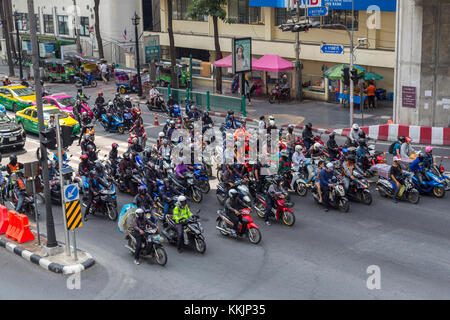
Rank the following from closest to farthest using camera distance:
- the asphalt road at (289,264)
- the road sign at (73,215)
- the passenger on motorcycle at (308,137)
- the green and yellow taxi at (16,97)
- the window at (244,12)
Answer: the asphalt road at (289,264) → the road sign at (73,215) → the passenger on motorcycle at (308,137) → the green and yellow taxi at (16,97) → the window at (244,12)

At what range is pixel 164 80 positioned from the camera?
44500mm

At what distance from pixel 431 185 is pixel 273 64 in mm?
19143

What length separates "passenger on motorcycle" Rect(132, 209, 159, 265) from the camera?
15797 mm

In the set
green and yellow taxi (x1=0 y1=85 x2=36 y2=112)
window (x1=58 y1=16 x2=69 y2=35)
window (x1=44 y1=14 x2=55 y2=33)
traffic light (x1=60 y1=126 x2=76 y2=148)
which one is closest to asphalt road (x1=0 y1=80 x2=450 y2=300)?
traffic light (x1=60 y1=126 x2=76 y2=148)

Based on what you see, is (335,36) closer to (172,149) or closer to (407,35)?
(407,35)

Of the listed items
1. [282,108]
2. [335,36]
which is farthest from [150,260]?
[335,36]

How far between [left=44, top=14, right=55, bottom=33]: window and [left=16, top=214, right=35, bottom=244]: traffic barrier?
49.5 meters

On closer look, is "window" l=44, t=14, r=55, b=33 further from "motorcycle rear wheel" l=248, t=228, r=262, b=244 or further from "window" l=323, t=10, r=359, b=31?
"motorcycle rear wheel" l=248, t=228, r=262, b=244

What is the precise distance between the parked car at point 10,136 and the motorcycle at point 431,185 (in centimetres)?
1730

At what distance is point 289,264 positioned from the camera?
1564cm

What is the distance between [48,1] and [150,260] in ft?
173

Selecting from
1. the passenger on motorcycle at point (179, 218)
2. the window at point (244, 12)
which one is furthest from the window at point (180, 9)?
the passenger on motorcycle at point (179, 218)

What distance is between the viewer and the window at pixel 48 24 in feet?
210

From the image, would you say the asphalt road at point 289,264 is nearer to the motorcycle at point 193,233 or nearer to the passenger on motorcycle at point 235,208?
the motorcycle at point 193,233
